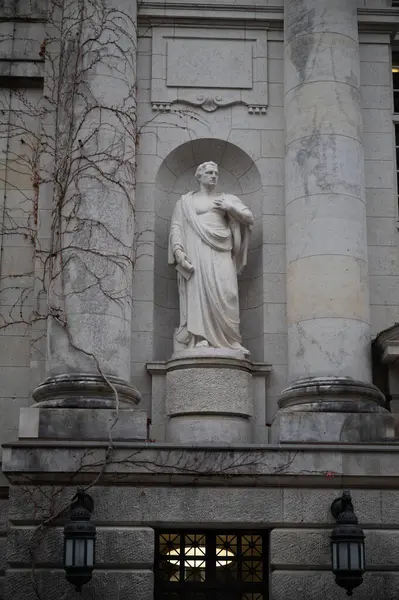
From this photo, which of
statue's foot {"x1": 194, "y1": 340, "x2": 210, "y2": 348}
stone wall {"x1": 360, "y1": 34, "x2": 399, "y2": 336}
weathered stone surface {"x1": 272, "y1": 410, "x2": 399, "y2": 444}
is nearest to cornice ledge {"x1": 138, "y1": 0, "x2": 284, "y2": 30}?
stone wall {"x1": 360, "y1": 34, "x2": 399, "y2": 336}

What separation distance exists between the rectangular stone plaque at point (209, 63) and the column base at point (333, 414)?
540 cm

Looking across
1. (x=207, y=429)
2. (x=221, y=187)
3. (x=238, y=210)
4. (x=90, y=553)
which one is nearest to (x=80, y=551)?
(x=90, y=553)

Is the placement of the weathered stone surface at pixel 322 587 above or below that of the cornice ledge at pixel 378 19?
below

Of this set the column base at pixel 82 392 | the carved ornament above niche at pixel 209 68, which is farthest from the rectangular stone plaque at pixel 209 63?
the column base at pixel 82 392

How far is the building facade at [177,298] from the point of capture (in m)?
15.4

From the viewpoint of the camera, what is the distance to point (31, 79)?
751 inches

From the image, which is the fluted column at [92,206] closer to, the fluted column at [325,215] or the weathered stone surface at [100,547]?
the weathered stone surface at [100,547]

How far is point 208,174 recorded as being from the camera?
710 inches

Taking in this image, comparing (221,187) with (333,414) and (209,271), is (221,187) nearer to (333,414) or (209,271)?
(209,271)

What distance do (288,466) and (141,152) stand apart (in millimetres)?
5990

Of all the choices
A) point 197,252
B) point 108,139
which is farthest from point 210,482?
point 108,139

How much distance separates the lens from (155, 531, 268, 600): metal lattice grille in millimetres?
15750

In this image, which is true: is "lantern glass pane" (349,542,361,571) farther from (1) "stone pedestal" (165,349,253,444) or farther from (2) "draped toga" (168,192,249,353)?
(2) "draped toga" (168,192,249,353)

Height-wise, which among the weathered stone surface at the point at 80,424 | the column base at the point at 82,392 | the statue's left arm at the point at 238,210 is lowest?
the weathered stone surface at the point at 80,424
